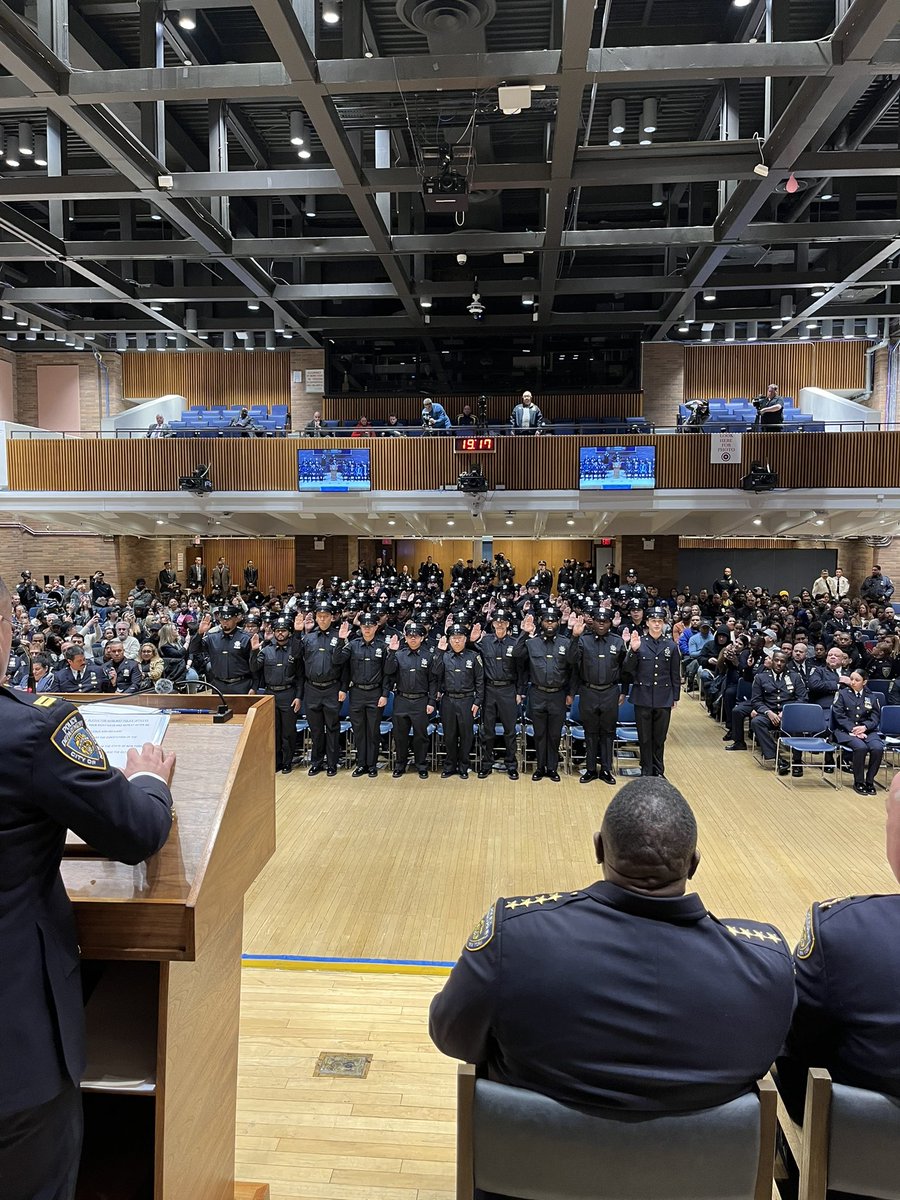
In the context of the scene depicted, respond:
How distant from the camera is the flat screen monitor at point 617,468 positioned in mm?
13961

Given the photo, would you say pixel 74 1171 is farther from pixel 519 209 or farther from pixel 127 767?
pixel 519 209

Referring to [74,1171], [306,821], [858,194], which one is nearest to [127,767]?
[74,1171]

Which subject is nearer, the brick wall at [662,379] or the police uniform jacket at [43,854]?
the police uniform jacket at [43,854]

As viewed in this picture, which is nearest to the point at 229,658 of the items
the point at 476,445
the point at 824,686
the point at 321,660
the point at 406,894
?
the point at 321,660

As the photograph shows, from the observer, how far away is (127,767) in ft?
5.14

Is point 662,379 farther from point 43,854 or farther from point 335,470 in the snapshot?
point 43,854

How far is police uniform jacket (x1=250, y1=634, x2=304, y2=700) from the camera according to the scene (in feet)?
24.0

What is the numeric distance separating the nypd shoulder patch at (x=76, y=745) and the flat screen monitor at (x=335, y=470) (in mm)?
13770

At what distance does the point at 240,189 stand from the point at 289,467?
18.2ft

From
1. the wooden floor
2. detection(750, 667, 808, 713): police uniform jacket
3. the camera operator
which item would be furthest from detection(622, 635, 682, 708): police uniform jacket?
the camera operator

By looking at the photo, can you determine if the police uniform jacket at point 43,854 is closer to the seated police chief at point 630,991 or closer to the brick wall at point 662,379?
the seated police chief at point 630,991

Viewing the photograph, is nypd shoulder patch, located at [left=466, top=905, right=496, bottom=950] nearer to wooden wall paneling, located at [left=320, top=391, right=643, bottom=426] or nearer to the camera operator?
the camera operator

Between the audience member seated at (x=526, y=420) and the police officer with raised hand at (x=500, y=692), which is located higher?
the audience member seated at (x=526, y=420)

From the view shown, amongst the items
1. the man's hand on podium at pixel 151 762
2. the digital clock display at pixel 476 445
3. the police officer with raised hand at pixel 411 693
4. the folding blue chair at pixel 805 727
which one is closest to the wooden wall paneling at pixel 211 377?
the digital clock display at pixel 476 445
